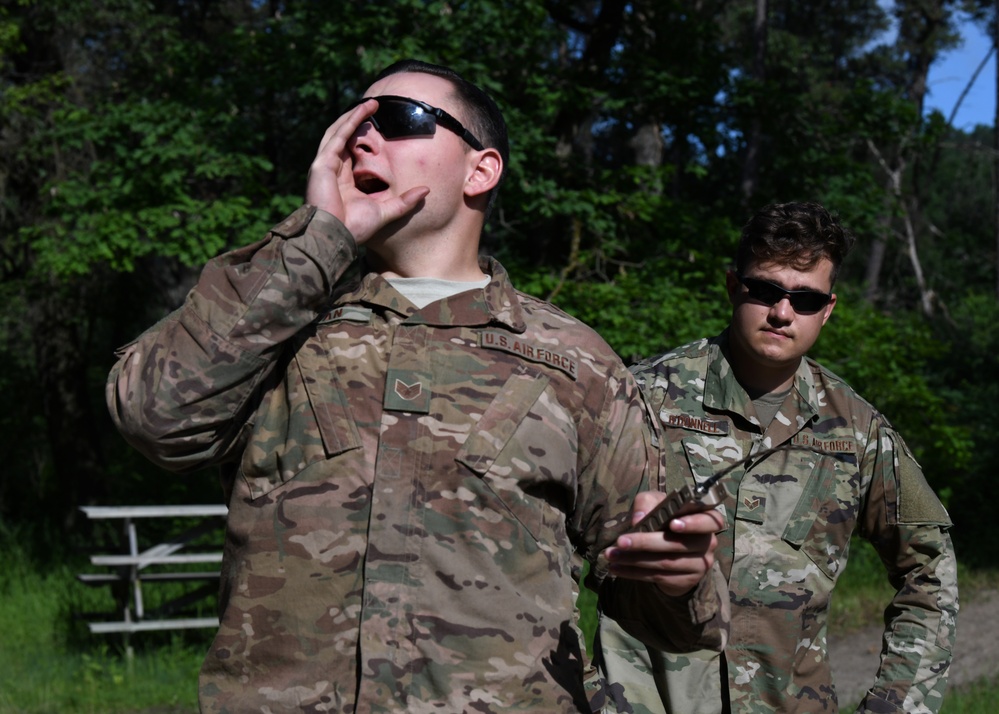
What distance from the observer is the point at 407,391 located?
1.95 meters

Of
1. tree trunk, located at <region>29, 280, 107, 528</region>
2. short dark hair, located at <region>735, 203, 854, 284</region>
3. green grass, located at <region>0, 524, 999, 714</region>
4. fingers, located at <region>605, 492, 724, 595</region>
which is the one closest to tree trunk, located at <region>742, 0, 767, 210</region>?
green grass, located at <region>0, 524, 999, 714</region>

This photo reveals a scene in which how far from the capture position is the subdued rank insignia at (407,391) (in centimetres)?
193

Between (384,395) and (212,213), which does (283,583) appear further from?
(212,213)

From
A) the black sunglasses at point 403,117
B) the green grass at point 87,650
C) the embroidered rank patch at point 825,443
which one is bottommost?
the green grass at point 87,650

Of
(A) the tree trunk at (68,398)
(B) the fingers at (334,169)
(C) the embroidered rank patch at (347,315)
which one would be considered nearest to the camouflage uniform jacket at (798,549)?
(C) the embroidered rank patch at (347,315)

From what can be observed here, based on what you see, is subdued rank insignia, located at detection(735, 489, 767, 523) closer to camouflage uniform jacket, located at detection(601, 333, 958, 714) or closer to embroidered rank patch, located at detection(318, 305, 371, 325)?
camouflage uniform jacket, located at detection(601, 333, 958, 714)

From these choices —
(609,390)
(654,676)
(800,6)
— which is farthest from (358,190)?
(800,6)

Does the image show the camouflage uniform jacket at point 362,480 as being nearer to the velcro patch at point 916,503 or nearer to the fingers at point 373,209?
the fingers at point 373,209

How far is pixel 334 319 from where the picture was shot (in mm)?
2041

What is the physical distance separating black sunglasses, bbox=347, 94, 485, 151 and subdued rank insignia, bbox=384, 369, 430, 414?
0.47m

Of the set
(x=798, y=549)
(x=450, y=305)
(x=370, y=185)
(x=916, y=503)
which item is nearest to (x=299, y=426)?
(x=450, y=305)

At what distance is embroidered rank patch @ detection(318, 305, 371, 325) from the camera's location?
6.69 ft

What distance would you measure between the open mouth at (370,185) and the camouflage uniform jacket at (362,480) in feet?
0.60

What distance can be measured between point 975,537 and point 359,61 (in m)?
11.2
